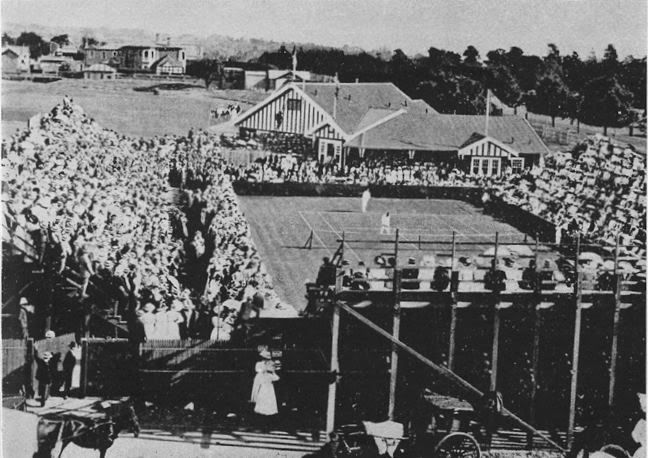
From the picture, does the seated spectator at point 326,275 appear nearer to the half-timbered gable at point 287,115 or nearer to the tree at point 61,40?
the half-timbered gable at point 287,115

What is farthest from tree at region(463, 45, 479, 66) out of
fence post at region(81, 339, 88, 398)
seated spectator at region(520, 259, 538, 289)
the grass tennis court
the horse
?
the horse

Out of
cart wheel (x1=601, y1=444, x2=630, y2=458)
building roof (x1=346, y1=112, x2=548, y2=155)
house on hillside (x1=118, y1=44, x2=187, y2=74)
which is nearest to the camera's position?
cart wheel (x1=601, y1=444, x2=630, y2=458)

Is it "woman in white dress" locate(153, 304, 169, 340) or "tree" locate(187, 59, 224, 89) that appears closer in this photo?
"woman in white dress" locate(153, 304, 169, 340)

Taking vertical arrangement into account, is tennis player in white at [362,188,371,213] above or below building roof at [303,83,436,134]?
below

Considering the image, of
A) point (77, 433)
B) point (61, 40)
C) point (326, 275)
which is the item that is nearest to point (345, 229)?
point (326, 275)

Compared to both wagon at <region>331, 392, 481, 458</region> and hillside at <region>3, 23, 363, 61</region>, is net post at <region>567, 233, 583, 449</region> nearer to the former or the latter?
wagon at <region>331, 392, 481, 458</region>

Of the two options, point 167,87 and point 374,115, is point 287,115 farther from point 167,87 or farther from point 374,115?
point 167,87

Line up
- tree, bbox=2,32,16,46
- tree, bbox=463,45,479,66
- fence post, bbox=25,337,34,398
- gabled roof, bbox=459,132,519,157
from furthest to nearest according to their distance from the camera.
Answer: gabled roof, bbox=459,132,519,157
tree, bbox=463,45,479,66
tree, bbox=2,32,16,46
fence post, bbox=25,337,34,398

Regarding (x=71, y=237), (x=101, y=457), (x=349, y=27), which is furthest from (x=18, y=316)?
(x=349, y=27)
